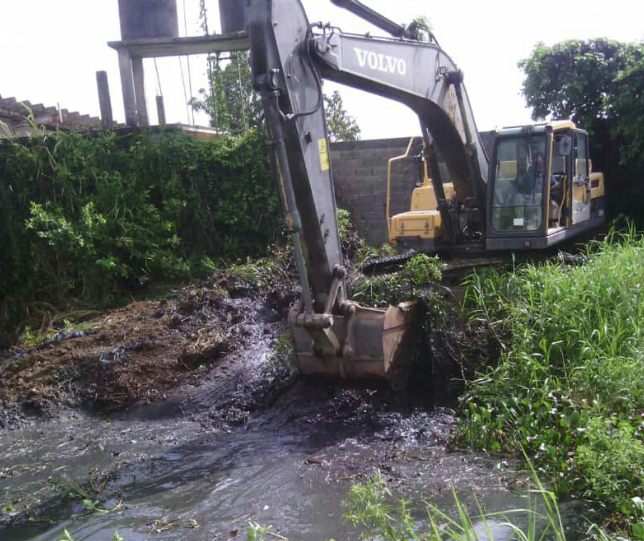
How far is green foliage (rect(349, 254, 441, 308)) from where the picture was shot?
19.8 feet

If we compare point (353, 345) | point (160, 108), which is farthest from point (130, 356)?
point (160, 108)

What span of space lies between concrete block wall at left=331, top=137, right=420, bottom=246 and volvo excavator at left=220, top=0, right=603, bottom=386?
10.7 feet

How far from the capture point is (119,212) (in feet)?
33.1

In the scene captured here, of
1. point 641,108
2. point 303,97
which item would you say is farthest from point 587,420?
point 641,108

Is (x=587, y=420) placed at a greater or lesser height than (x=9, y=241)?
lesser

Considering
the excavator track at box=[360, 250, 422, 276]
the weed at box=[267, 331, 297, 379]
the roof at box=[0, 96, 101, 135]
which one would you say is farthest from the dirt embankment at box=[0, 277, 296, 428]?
the roof at box=[0, 96, 101, 135]

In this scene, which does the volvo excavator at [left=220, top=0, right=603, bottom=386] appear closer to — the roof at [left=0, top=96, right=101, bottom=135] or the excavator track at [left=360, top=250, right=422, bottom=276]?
the excavator track at [left=360, top=250, right=422, bottom=276]

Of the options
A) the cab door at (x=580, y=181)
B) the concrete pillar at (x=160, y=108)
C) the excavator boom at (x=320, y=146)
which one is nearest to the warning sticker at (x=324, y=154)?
the excavator boom at (x=320, y=146)

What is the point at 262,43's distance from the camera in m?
4.45

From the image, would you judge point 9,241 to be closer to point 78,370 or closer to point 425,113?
point 78,370

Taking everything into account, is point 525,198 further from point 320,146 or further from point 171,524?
point 171,524

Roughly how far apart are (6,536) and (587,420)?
12.4 ft

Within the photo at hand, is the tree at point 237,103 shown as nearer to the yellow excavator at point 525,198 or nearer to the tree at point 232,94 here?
the tree at point 232,94

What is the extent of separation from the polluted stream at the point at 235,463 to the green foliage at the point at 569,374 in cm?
28
